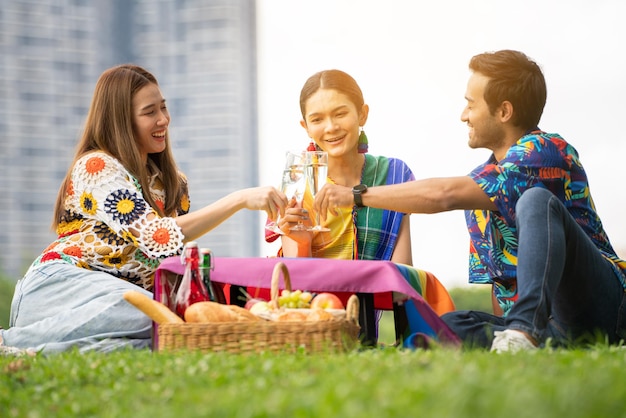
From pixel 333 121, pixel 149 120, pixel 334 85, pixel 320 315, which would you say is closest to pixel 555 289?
pixel 320 315

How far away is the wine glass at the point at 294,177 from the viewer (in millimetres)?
3107

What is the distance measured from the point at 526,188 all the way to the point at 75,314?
186 cm

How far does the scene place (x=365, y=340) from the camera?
300 centimetres

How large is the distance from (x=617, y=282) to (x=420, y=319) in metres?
0.76

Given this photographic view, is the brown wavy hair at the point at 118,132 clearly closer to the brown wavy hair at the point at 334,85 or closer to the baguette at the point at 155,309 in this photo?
the brown wavy hair at the point at 334,85

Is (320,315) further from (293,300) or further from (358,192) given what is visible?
(358,192)

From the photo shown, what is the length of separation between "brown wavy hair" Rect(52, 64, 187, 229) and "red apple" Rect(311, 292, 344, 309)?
1.23m

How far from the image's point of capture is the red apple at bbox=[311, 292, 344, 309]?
276 cm

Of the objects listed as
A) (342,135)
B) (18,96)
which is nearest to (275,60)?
(18,96)

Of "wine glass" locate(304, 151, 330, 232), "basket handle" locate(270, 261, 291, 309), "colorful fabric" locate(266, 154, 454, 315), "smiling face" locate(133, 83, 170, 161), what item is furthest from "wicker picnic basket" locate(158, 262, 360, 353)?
"smiling face" locate(133, 83, 170, 161)

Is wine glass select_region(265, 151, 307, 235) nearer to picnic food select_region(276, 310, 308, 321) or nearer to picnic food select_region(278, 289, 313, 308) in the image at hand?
picnic food select_region(278, 289, 313, 308)

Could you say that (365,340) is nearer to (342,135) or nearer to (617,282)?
(617,282)

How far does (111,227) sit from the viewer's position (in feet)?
11.5

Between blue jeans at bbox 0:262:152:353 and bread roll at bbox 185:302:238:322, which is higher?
bread roll at bbox 185:302:238:322
